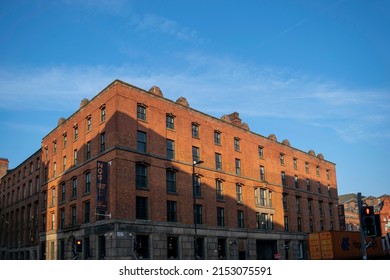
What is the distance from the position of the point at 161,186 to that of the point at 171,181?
174cm

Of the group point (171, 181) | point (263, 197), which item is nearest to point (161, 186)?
point (171, 181)

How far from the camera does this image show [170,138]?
39062 millimetres

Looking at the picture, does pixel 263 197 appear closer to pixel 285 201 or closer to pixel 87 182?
pixel 285 201

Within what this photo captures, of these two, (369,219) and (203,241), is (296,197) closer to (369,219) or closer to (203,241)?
(203,241)

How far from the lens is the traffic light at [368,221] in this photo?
39.4 ft

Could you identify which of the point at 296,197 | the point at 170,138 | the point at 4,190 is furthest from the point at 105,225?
the point at 4,190

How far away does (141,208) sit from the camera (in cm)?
3441

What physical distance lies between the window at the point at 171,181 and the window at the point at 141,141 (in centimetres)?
357

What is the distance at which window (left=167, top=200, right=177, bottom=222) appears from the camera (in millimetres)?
36753

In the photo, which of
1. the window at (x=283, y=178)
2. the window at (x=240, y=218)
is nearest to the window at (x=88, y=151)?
the window at (x=240, y=218)

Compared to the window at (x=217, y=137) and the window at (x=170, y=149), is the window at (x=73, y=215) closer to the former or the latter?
the window at (x=170, y=149)

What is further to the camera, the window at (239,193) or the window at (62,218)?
the window at (239,193)

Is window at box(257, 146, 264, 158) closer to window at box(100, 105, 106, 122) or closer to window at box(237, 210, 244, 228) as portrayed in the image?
window at box(237, 210, 244, 228)

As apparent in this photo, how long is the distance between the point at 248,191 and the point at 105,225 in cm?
1992
